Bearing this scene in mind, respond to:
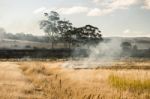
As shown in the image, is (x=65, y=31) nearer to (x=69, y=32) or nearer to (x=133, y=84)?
(x=69, y=32)

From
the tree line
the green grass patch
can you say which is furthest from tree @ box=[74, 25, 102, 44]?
the green grass patch

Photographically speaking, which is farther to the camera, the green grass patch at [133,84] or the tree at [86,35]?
the tree at [86,35]

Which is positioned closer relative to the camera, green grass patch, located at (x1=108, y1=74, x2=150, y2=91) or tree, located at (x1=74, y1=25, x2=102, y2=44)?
green grass patch, located at (x1=108, y1=74, x2=150, y2=91)

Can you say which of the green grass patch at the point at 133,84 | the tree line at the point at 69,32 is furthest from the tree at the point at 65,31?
the green grass patch at the point at 133,84

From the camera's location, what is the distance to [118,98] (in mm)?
16453

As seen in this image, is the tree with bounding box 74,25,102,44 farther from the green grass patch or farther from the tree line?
the green grass patch

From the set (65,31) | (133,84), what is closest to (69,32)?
(65,31)

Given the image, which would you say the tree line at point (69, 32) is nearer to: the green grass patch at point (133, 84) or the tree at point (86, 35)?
the tree at point (86, 35)

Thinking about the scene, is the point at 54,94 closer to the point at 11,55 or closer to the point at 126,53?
the point at 11,55

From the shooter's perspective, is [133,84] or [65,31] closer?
[133,84]

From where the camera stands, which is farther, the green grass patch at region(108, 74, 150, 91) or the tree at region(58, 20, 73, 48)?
the tree at region(58, 20, 73, 48)

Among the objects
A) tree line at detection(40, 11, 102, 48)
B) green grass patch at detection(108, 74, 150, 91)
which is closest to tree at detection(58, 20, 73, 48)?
tree line at detection(40, 11, 102, 48)

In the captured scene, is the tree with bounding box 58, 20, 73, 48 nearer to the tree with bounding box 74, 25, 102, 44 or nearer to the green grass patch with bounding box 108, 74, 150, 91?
the tree with bounding box 74, 25, 102, 44

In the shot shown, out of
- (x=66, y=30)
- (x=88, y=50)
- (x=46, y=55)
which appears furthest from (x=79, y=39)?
(x=46, y=55)
